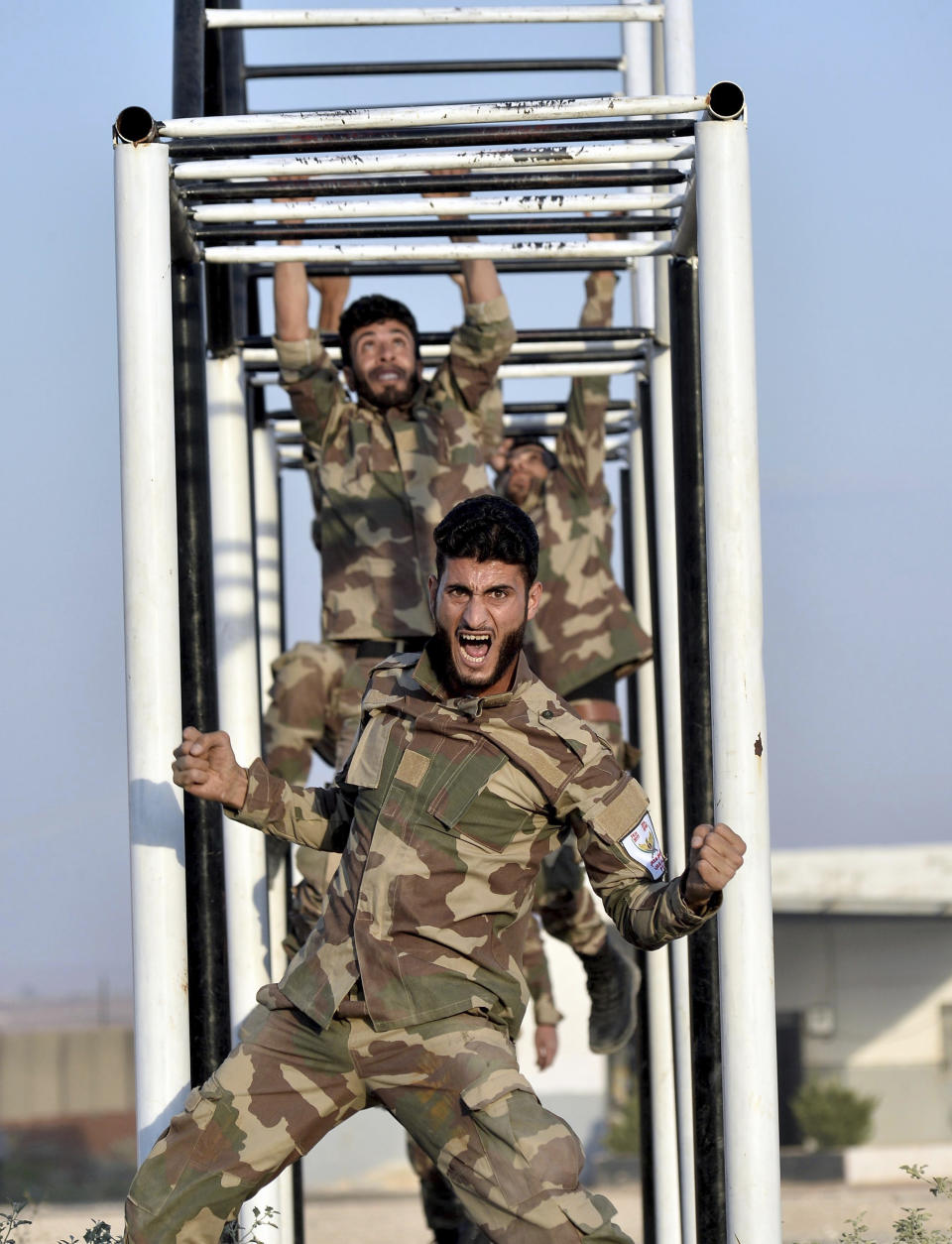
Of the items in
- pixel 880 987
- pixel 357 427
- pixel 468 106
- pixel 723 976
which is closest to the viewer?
pixel 723 976

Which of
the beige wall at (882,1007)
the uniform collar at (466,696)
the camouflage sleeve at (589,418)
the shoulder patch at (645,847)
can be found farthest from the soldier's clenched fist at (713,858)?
the beige wall at (882,1007)

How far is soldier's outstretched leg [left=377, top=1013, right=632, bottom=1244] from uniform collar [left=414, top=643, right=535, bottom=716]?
65 cm

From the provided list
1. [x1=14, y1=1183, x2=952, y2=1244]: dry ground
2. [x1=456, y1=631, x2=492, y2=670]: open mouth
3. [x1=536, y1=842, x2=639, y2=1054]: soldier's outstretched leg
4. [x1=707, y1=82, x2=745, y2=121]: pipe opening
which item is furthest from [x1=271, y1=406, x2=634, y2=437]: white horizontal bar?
[x1=14, y1=1183, x2=952, y2=1244]: dry ground

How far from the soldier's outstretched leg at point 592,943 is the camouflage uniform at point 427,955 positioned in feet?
11.0

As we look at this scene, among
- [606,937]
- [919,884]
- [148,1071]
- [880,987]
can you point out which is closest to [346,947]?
[148,1071]

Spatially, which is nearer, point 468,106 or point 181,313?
point 468,106

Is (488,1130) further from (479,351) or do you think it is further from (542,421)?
(542,421)

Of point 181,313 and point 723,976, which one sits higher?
point 181,313

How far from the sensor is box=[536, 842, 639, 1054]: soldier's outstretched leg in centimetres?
734

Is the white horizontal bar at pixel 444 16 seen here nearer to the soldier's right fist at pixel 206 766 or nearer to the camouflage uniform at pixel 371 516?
the camouflage uniform at pixel 371 516

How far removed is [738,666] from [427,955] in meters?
0.95

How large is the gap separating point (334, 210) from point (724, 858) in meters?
2.26

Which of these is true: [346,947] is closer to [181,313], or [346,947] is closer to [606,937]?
[181,313]

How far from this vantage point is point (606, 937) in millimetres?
7781
